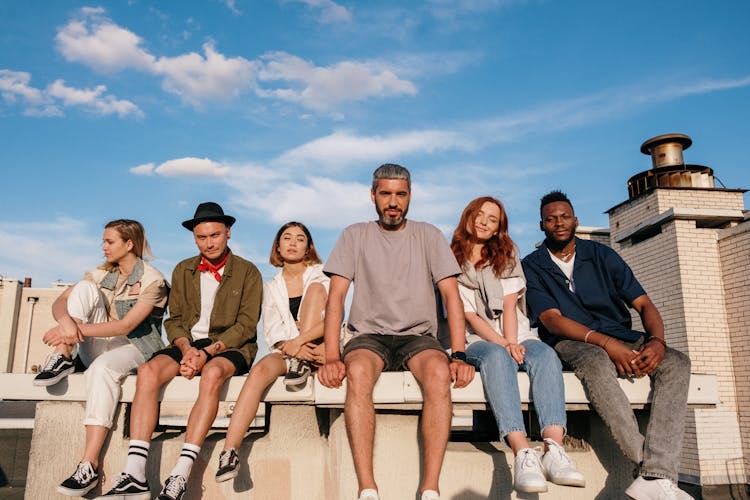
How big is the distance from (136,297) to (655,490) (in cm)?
366

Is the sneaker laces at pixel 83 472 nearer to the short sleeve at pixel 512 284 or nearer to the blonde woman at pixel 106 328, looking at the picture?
the blonde woman at pixel 106 328

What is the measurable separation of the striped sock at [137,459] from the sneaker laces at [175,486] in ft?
0.79

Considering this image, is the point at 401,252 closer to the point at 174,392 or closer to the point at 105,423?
the point at 174,392

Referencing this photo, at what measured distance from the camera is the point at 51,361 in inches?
136

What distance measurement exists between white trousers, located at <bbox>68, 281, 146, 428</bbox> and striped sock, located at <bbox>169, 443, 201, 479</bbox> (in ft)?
2.07

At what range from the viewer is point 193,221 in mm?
4172

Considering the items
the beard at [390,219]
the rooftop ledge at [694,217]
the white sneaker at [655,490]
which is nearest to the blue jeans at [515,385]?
the white sneaker at [655,490]

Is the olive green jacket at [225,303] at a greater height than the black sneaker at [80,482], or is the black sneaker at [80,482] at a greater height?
the olive green jacket at [225,303]

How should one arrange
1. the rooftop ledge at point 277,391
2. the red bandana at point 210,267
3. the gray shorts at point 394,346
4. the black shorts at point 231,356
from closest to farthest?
the gray shorts at point 394,346, the rooftop ledge at point 277,391, the black shorts at point 231,356, the red bandana at point 210,267

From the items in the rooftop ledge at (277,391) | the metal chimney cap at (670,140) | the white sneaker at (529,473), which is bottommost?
the white sneaker at (529,473)

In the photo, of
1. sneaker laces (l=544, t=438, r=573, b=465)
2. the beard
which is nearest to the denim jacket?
the beard

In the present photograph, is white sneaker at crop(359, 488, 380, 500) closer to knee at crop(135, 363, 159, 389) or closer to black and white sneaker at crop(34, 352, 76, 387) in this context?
knee at crop(135, 363, 159, 389)

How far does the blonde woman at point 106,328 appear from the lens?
3.31 metres

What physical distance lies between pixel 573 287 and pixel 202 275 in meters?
2.84
